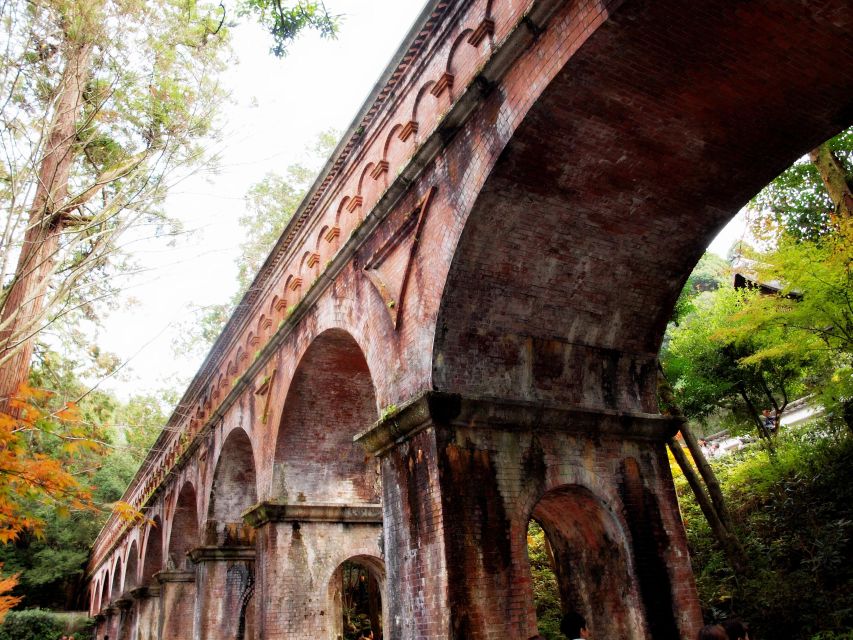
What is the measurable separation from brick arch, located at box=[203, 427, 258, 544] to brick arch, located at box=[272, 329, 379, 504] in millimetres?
3016

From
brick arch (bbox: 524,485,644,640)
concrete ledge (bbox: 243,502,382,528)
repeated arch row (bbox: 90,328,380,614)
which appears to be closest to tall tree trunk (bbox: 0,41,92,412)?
repeated arch row (bbox: 90,328,380,614)

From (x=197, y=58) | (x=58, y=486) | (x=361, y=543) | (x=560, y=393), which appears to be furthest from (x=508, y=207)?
(x=361, y=543)

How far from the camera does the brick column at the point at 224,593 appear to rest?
1197 cm

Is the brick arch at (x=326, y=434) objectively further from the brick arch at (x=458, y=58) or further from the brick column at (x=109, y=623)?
the brick column at (x=109, y=623)

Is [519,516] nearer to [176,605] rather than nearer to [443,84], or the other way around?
[443,84]

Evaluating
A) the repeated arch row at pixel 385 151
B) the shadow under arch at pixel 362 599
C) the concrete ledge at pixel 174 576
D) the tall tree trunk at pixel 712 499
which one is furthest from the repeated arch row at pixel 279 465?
the tall tree trunk at pixel 712 499

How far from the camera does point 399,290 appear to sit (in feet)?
23.3

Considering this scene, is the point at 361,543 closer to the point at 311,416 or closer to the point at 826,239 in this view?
the point at 311,416

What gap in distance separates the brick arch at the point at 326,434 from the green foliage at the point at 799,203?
8.66 metres

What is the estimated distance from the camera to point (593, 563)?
6832 millimetres

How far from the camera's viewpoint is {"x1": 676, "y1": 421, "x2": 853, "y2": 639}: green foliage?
7.80 m

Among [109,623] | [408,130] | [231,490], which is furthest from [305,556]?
[109,623]

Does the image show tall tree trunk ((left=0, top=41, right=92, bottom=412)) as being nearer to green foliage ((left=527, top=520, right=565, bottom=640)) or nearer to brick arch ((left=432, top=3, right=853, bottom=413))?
brick arch ((left=432, top=3, right=853, bottom=413))

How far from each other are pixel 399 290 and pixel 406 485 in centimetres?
214
